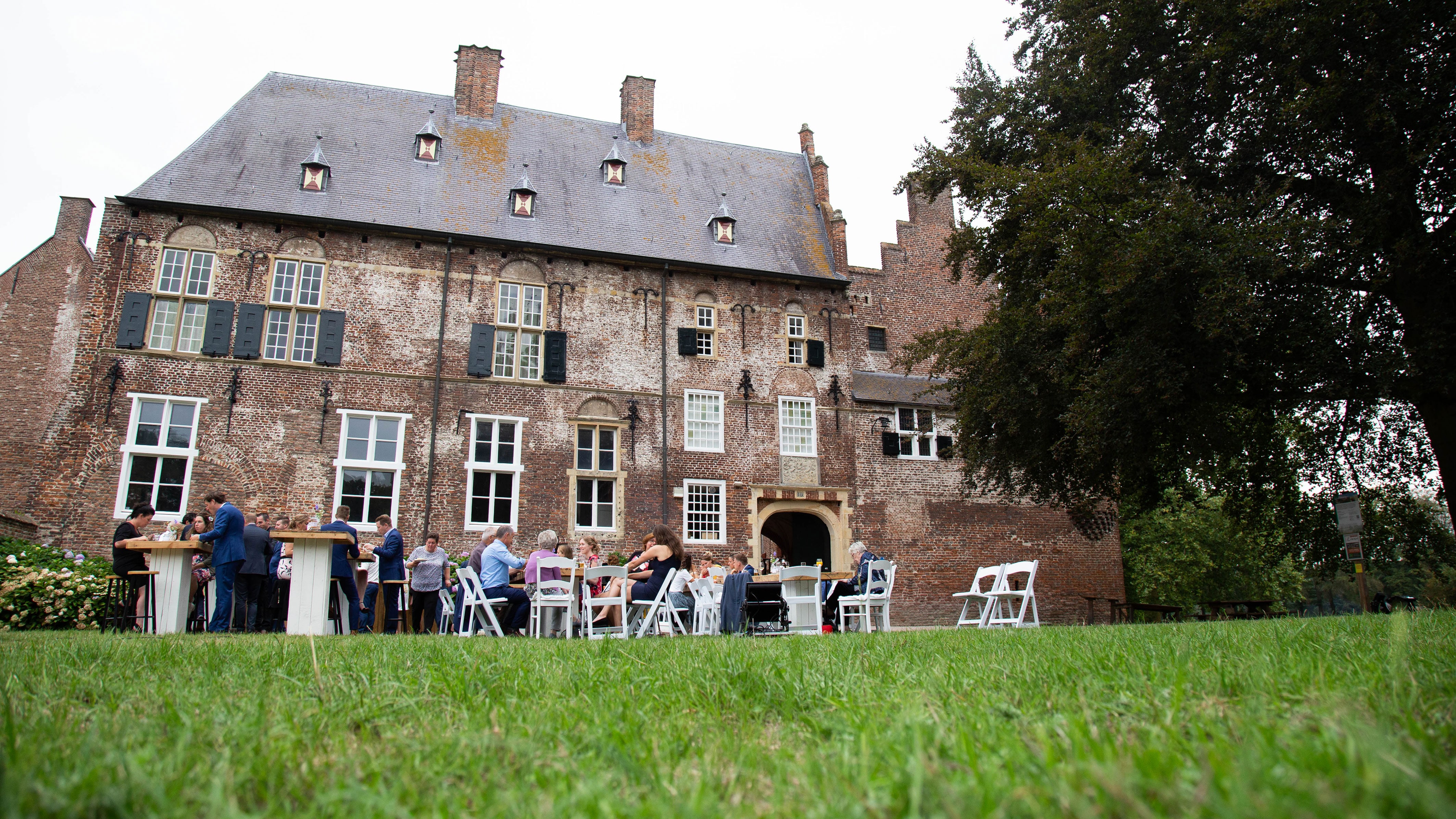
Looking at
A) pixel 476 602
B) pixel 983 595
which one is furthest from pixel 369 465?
pixel 983 595

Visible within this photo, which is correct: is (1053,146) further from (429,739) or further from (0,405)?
(0,405)

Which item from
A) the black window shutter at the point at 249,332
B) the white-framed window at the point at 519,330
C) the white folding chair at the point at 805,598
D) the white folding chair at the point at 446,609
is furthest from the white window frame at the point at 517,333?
the white folding chair at the point at 805,598

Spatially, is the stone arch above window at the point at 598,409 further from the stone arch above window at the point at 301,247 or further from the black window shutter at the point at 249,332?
the black window shutter at the point at 249,332

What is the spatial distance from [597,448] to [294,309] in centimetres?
802

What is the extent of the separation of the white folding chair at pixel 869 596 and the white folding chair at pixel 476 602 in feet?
15.7

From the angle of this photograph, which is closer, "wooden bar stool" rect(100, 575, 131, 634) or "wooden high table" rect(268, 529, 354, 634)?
"wooden high table" rect(268, 529, 354, 634)

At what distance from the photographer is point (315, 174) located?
22031mm

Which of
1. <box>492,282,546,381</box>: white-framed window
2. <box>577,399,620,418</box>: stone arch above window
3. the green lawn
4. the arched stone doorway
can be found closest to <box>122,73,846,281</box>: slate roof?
<box>492,282,546,381</box>: white-framed window

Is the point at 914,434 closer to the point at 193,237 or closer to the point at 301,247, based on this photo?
the point at 301,247

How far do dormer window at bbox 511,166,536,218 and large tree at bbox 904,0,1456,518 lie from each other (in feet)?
39.4

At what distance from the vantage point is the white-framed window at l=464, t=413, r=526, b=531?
20500 mm

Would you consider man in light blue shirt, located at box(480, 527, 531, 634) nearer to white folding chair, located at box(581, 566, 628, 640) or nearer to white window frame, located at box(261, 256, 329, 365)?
white folding chair, located at box(581, 566, 628, 640)

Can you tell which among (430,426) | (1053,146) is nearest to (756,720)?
(1053,146)

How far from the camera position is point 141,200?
19969mm
